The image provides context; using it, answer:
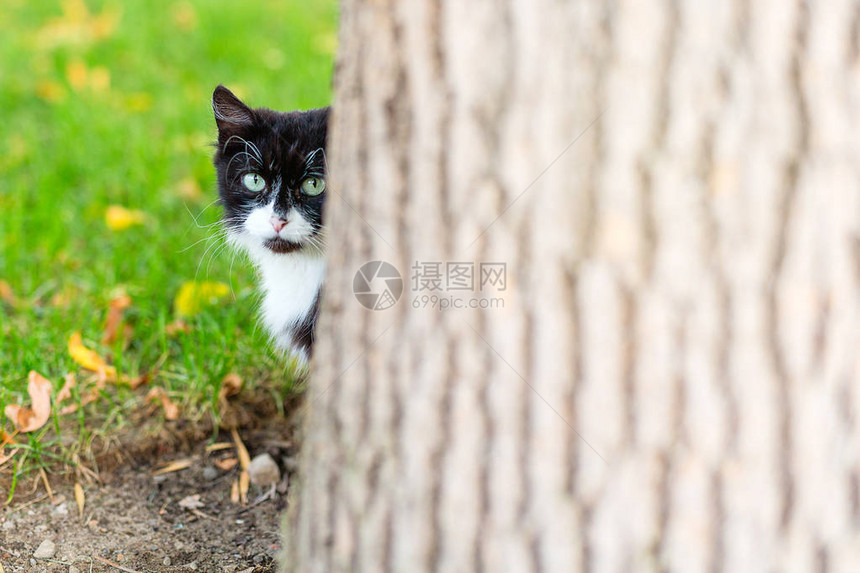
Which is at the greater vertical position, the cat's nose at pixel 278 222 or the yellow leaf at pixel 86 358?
the cat's nose at pixel 278 222

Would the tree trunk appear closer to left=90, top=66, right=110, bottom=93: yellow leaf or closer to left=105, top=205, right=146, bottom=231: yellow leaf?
left=105, top=205, right=146, bottom=231: yellow leaf

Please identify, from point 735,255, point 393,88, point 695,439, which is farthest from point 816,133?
point 393,88

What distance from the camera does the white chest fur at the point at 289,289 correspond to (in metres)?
2.28

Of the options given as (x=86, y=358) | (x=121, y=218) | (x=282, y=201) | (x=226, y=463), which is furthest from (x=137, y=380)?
(x=121, y=218)

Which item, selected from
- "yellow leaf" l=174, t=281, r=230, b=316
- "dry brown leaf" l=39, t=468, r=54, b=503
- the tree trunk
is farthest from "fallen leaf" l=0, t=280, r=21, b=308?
the tree trunk

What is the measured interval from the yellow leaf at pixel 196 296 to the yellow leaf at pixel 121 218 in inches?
24.4

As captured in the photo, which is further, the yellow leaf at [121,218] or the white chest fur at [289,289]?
the yellow leaf at [121,218]

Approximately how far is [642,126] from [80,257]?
2702mm

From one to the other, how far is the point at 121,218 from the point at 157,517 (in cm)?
159

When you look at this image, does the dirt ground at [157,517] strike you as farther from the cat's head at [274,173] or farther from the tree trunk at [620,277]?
the tree trunk at [620,277]

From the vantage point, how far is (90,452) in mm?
2184

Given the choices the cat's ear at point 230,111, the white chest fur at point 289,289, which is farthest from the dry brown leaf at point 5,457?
the cat's ear at point 230,111

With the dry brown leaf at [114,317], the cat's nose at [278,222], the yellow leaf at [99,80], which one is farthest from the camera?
the yellow leaf at [99,80]

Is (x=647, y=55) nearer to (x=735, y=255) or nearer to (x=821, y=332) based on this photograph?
(x=735, y=255)
